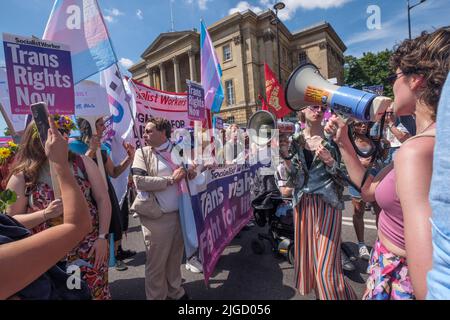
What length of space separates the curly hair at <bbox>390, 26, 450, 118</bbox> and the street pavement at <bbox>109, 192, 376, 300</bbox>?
7.32 feet

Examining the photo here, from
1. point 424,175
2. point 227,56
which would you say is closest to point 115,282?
point 424,175

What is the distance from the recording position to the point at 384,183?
49.1 inches

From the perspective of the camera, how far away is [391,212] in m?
1.21

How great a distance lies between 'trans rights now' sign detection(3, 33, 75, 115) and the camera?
202cm

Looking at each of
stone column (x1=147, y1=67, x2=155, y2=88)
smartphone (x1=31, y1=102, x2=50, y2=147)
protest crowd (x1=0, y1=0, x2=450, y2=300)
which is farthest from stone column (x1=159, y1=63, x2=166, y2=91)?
smartphone (x1=31, y1=102, x2=50, y2=147)

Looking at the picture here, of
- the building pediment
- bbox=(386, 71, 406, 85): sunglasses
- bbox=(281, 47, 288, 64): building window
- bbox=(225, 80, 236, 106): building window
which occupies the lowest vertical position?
bbox=(386, 71, 406, 85): sunglasses

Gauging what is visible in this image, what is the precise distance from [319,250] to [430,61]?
5.45 feet

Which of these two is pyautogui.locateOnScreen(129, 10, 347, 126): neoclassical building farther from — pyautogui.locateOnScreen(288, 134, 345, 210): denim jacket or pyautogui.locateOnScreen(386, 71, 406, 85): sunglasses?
pyautogui.locateOnScreen(386, 71, 406, 85): sunglasses

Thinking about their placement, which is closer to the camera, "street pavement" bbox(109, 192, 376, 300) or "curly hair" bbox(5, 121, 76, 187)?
"curly hair" bbox(5, 121, 76, 187)

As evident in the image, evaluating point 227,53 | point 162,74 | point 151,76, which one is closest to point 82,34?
point 227,53

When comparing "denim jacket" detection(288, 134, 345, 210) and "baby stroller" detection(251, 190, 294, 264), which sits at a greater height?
"denim jacket" detection(288, 134, 345, 210)

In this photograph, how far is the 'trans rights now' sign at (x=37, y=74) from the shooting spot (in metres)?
2.02

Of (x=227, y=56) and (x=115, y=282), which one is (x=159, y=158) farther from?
(x=227, y=56)

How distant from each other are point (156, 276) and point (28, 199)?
134 centimetres
